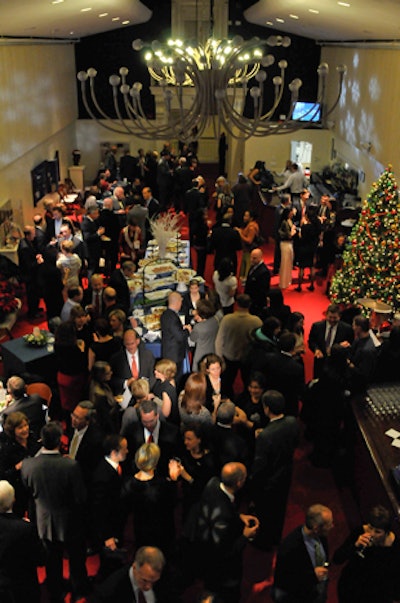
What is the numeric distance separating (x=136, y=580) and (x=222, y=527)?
0.60 m

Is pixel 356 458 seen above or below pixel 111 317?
below

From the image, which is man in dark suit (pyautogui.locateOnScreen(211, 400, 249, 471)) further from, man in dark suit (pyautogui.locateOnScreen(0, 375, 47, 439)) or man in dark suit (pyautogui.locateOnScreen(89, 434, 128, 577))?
man in dark suit (pyautogui.locateOnScreen(0, 375, 47, 439))

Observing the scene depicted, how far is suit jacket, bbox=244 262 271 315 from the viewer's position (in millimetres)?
6980

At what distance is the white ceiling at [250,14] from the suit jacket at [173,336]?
374cm

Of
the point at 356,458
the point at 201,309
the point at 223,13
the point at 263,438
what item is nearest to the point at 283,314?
the point at 201,309

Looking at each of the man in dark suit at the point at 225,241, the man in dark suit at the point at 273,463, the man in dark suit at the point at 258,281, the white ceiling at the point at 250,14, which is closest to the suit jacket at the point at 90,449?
the man in dark suit at the point at 273,463

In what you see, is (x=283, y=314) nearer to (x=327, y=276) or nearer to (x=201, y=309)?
(x=201, y=309)

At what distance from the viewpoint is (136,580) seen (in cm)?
292

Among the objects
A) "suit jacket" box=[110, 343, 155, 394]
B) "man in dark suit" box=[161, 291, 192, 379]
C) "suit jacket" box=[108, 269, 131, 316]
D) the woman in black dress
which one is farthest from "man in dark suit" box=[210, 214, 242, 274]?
the woman in black dress

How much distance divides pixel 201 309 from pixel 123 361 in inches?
34.4

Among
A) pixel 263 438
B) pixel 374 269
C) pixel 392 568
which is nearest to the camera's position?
pixel 392 568

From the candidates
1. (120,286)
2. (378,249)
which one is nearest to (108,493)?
(120,286)

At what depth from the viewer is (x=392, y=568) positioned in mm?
3287

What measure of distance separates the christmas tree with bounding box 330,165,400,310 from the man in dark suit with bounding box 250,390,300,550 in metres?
3.75
